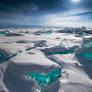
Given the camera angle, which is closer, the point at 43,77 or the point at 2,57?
the point at 43,77

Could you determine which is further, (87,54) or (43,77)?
(87,54)

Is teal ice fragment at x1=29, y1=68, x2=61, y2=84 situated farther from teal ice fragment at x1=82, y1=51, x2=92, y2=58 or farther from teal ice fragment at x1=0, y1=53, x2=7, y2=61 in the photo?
teal ice fragment at x1=82, y1=51, x2=92, y2=58

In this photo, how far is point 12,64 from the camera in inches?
71.9

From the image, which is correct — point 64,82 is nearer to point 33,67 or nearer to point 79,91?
point 79,91

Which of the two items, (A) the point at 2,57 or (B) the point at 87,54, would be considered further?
(B) the point at 87,54

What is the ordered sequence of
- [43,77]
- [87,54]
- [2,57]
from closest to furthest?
[43,77], [2,57], [87,54]

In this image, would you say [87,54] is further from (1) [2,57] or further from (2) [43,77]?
(1) [2,57]

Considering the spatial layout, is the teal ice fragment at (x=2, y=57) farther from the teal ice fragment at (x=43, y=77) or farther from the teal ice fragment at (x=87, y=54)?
the teal ice fragment at (x=87, y=54)

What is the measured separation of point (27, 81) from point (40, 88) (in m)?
0.24

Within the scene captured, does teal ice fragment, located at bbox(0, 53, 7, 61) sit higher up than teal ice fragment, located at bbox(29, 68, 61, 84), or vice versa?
teal ice fragment, located at bbox(0, 53, 7, 61)

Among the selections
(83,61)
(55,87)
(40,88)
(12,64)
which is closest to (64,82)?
(55,87)

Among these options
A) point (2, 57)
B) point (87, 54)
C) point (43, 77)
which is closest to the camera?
point (43, 77)

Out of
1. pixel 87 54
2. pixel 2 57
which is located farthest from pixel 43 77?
pixel 87 54

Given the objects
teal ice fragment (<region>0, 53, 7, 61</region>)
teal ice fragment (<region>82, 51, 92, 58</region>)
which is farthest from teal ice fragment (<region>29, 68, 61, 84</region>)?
teal ice fragment (<region>82, 51, 92, 58</region>)
